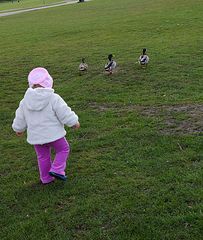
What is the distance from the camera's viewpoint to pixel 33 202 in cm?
550

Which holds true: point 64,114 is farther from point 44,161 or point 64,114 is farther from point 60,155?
point 44,161

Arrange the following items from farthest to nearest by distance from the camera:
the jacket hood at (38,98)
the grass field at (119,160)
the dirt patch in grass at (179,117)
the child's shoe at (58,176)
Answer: the dirt patch in grass at (179,117), the child's shoe at (58,176), the jacket hood at (38,98), the grass field at (119,160)

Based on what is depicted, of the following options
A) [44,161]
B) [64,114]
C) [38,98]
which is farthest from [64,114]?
[44,161]

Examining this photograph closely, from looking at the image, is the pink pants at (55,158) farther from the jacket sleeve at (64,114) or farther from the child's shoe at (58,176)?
the jacket sleeve at (64,114)

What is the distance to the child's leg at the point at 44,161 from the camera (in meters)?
5.79

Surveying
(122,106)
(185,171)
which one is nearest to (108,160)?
(185,171)

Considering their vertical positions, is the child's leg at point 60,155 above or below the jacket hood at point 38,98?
below

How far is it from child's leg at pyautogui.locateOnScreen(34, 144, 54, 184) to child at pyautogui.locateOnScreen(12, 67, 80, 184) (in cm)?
1

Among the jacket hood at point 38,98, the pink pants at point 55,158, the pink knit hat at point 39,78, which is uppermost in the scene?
the pink knit hat at point 39,78

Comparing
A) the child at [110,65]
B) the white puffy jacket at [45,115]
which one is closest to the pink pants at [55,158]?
the white puffy jacket at [45,115]

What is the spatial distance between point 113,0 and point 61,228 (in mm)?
47012

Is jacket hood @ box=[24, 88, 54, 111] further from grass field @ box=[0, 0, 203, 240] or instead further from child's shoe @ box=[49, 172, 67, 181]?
grass field @ box=[0, 0, 203, 240]

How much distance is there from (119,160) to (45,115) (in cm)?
147

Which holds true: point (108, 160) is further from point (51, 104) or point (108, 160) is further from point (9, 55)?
point (9, 55)
